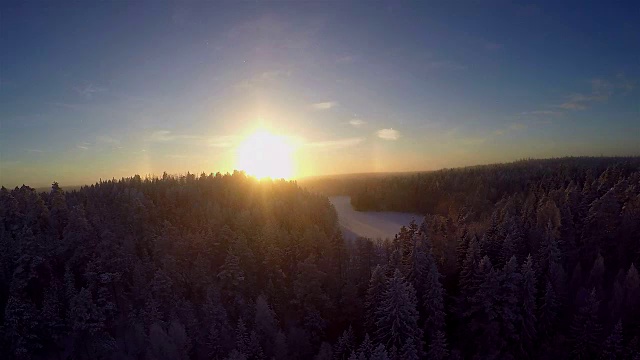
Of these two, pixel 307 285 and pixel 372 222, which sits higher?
pixel 307 285

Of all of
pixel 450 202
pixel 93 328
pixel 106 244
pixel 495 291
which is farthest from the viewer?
pixel 450 202

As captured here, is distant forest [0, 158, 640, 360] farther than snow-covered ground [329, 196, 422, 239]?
No

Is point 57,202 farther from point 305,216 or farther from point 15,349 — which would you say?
point 305,216

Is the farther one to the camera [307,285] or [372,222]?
[372,222]

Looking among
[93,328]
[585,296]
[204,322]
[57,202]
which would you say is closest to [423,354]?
[585,296]

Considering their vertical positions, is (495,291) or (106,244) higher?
(106,244)
